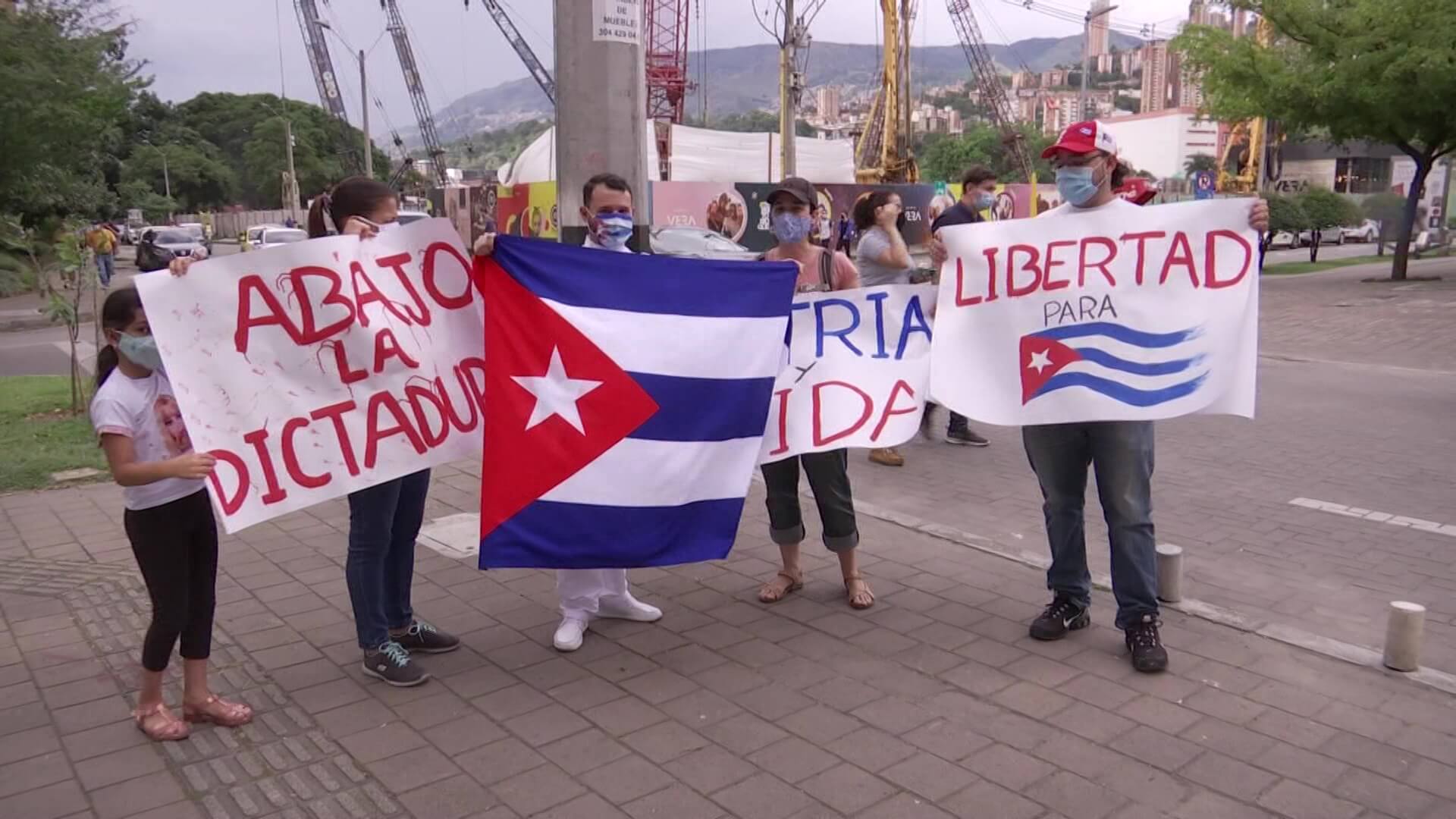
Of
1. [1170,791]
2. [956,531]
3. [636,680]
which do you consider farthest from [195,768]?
[956,531]

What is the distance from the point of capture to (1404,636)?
410 cm

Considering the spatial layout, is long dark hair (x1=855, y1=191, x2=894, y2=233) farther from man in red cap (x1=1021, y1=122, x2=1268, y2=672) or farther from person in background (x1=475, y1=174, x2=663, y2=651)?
person in background (x1=475, y1=174, x2=663, y2=651)

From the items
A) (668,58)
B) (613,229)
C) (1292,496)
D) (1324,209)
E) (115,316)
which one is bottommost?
(1292,496)

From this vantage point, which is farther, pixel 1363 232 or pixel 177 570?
pixel 1363 232

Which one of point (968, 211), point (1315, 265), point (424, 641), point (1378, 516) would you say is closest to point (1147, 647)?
point (424, 641)

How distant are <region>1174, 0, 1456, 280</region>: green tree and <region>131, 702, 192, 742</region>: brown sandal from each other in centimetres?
2269

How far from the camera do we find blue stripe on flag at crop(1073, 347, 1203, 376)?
433cm

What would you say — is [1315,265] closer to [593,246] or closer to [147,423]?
[593,246]

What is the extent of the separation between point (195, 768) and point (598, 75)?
11.7 feet

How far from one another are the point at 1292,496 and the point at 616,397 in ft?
16.6

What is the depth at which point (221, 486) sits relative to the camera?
361 cm

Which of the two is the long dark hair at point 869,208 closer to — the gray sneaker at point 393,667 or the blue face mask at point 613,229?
the blue face mask at point 613,229

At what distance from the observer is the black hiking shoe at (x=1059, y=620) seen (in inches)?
177

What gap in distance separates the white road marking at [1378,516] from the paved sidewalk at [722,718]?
8.31 feet
